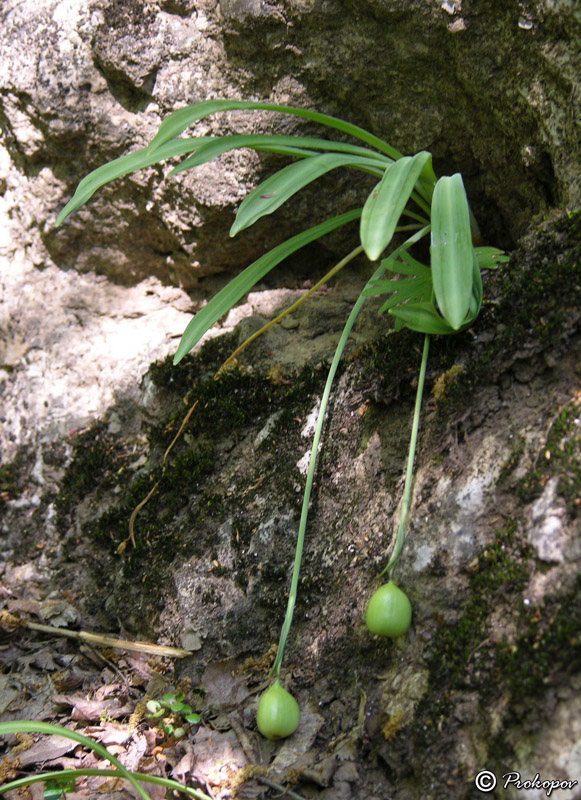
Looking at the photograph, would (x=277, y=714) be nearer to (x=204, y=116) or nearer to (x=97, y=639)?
(x=97, y=639)

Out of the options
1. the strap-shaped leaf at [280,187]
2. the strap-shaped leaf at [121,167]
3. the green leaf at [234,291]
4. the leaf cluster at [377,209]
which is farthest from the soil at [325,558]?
the strap-shaped leaf at [121,167]

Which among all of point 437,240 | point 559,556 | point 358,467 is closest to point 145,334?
point 358,467

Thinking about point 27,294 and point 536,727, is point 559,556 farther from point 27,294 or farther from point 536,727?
point 27,294

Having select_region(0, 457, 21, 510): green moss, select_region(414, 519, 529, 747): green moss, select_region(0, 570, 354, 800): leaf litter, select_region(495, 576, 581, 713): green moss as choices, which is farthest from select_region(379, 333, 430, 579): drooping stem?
select_region(0, 457, 21, 510): green moss

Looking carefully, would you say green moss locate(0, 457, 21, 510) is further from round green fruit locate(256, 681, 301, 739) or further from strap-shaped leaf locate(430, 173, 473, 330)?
strap-shaped leaf locate(430, 173, 473, 330)

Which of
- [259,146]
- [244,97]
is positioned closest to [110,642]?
[259,146]

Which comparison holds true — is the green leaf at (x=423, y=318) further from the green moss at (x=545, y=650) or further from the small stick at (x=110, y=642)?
the small stick at (x=110, y=642)

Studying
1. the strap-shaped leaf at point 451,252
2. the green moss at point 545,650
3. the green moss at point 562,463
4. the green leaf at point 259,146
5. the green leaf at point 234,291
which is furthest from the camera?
the green leaf at point 234,291
